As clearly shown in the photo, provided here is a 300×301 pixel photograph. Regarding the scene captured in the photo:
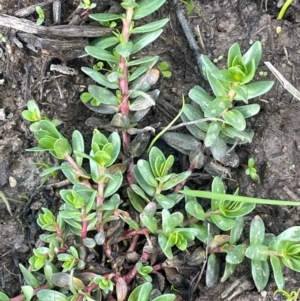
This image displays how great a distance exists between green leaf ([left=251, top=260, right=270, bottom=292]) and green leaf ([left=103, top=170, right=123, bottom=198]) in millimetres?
590

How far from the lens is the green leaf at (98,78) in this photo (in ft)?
7.18

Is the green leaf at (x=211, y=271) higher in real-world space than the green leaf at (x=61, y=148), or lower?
lower

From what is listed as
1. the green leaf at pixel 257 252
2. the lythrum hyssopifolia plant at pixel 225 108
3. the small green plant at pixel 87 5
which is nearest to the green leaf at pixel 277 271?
the green leaf at pixel 257 252

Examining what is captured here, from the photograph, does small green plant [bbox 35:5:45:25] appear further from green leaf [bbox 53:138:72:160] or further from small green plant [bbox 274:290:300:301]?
small green plant [bbox 274:290:300:301]

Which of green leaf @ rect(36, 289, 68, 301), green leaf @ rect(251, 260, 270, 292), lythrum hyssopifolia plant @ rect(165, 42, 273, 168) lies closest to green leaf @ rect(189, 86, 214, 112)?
lythrum hyssopifolia plant @ rect(165, 42, 273, 168)

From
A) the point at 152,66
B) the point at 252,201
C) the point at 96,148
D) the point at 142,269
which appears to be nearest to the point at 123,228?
the point at 142,269

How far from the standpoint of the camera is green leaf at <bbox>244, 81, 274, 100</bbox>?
6.76 ft

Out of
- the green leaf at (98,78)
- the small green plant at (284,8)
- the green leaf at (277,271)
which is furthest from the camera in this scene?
the small green plant at (284,8)

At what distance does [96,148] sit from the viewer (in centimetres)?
203

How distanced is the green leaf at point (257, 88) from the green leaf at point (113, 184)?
59 centimetres

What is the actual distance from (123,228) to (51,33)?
2.84 feet

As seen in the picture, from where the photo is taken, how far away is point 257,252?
2.01 m

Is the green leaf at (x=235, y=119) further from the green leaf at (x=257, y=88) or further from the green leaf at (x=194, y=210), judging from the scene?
the green leaf at (x=194, y=210)

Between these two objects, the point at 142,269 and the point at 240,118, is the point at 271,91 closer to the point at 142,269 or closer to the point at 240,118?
the point at 240,118
